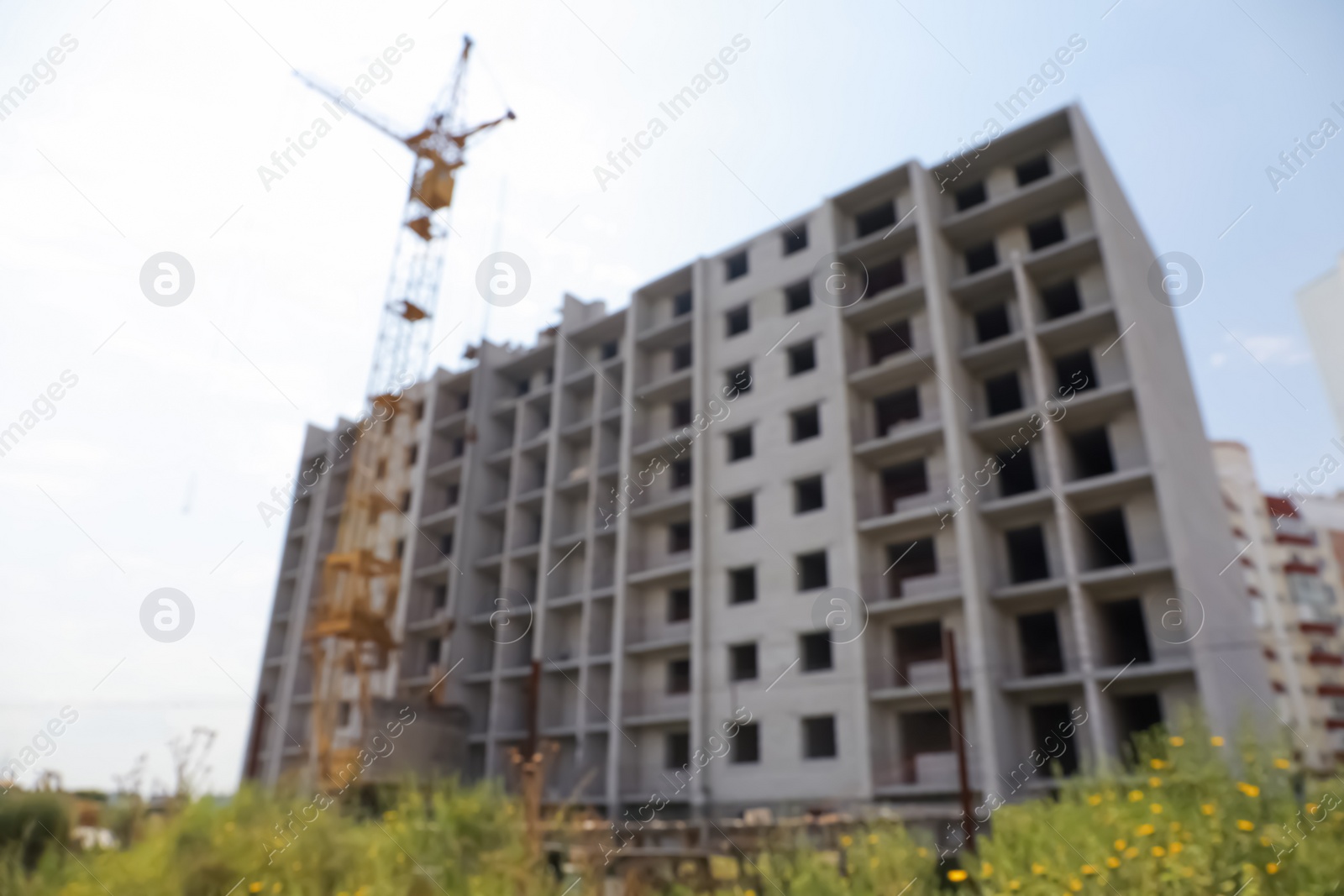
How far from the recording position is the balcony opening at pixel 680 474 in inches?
1489

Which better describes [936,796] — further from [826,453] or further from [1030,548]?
[826,453]

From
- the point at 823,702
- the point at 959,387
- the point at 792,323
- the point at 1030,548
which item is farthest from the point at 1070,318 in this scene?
the point at 823,702

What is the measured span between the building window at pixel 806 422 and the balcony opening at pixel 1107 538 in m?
10.2

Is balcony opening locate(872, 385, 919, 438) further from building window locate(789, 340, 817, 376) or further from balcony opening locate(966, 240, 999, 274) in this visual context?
balcony opening locate(966, 240, 999, 274)

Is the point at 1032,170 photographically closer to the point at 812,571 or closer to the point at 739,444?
the point at 739,444

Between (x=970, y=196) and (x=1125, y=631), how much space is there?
1724 centimetres

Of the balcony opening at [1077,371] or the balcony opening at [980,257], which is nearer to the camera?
the balcony opening at [1077,371]

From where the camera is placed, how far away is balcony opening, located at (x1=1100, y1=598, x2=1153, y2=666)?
1048 inches

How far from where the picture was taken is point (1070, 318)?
28297 millimetres

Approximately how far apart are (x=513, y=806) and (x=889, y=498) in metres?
21.3

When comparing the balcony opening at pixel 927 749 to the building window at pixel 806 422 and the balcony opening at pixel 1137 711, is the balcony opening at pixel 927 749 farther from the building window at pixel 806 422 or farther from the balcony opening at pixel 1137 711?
the building window at pixel 806 422

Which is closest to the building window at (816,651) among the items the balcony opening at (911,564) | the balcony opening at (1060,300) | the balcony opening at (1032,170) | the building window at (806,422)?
the balcony opening at (911,564)

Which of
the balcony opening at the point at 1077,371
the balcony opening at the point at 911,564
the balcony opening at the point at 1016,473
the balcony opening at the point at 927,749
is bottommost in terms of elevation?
the balcony opening at the point at 927,749

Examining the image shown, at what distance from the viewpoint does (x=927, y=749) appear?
91.1ft
